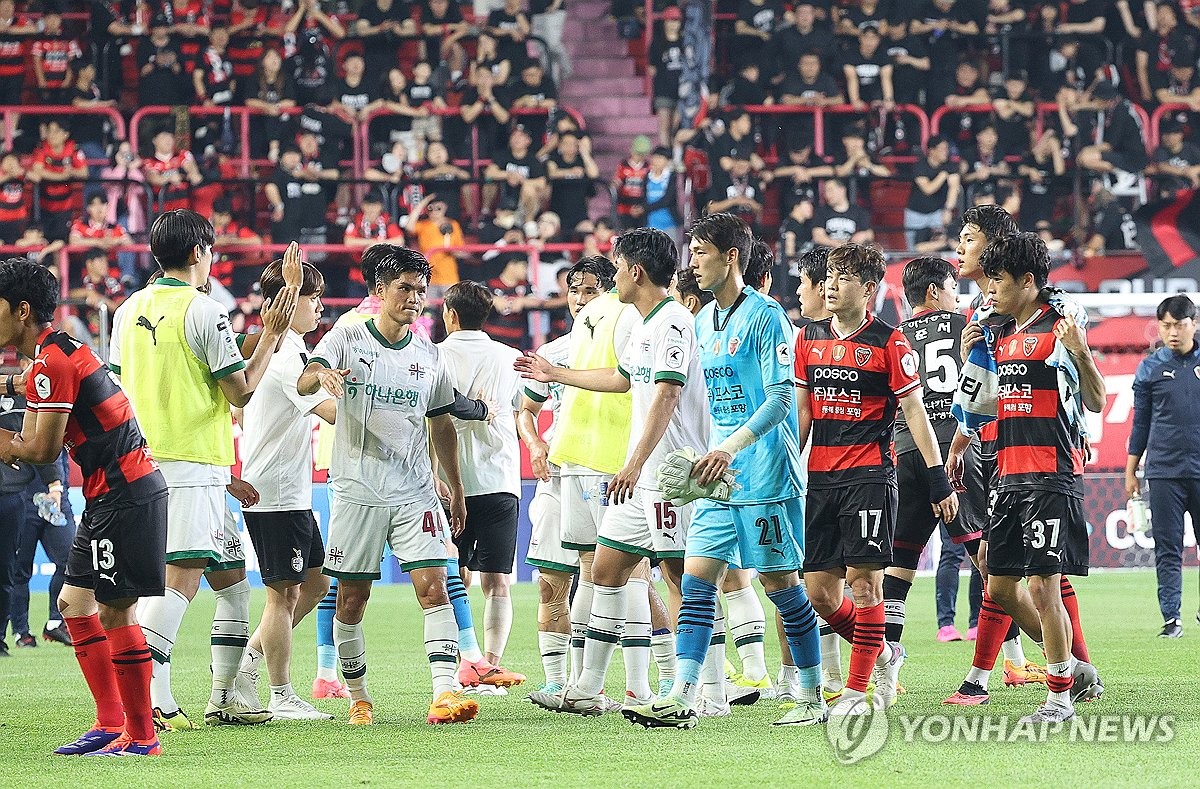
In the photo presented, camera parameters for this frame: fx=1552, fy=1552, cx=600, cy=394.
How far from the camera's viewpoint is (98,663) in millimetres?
6453

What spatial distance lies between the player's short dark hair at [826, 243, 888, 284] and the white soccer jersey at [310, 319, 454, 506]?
2.01 meters

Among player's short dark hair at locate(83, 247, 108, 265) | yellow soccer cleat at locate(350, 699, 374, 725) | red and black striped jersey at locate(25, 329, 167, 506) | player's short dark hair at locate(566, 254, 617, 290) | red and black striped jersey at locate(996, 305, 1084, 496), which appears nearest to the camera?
red and black striped jersey at locate(25, 329, 167, 506)

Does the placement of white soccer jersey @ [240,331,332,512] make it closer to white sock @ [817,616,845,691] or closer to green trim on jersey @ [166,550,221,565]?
green trim on jersey @ [166,550,221,565]

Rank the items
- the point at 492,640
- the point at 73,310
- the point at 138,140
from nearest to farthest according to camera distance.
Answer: the point at 492,640
the point at 73,310
the point at 138,140

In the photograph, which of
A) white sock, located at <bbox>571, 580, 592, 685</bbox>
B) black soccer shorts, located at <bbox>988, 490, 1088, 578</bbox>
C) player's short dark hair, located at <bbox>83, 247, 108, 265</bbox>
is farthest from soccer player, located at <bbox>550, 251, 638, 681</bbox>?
player's short dark hair, located at <bbox>83, 247, 108, 265</bbox>

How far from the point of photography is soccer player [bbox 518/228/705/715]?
274 inches

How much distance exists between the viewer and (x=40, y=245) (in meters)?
19.2

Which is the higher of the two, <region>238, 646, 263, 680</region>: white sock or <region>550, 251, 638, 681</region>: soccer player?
<region>550, 251, 638, 681</region>: soccer player

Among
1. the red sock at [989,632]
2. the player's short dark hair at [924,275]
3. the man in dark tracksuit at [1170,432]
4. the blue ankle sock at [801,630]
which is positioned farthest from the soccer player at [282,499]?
the man in dark tracksuit at [1170,432]

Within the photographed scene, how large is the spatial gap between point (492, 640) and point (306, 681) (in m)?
1.16

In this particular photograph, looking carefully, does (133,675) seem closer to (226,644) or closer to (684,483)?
(226,644)

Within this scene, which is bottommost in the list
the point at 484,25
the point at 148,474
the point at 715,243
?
the point at 148,474

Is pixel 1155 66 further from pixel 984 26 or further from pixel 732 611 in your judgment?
pixel 732 611

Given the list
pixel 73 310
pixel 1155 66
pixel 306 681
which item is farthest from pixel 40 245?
pixel 1155 66
